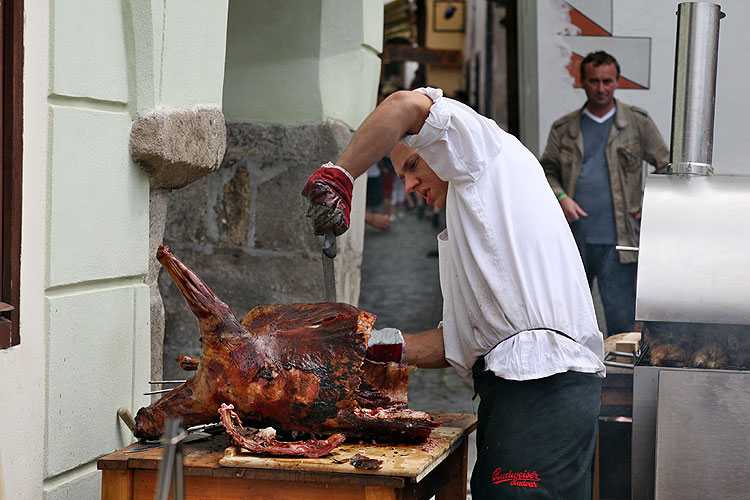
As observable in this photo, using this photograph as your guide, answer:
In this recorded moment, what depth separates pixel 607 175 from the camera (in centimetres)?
629

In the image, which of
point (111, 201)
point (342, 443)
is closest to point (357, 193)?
point (111, 201)

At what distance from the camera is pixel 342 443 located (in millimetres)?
2701

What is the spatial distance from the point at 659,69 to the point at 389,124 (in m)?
4.37

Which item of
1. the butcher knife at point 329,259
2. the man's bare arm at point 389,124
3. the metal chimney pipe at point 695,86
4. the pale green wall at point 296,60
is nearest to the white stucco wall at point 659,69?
the pale green wall at point 296,60

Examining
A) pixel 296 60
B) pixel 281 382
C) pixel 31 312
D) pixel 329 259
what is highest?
pixel 296 60

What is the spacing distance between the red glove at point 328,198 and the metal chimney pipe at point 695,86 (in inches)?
74.6

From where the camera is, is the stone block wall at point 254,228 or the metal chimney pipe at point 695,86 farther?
the stone block wall at point 254,228

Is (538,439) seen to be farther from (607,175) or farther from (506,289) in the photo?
(607,175)

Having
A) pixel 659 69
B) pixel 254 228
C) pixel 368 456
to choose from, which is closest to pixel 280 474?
pixel 368 456

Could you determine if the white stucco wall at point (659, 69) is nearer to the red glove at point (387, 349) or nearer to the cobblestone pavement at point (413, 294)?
the cobblestone pavement at point (413, 294)

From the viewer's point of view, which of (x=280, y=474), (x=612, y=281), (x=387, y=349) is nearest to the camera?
(x=280, y=474)

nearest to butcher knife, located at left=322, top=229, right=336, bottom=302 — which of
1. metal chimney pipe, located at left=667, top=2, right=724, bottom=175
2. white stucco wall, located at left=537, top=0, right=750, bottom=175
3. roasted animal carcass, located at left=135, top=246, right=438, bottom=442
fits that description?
roasted animal carcass, located at left=135, top=246, right=438, bottom=442

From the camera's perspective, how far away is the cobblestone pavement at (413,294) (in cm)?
698

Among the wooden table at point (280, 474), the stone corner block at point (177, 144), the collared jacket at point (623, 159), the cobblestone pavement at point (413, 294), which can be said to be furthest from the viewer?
the cobblestone pavement at point (413, 294)
